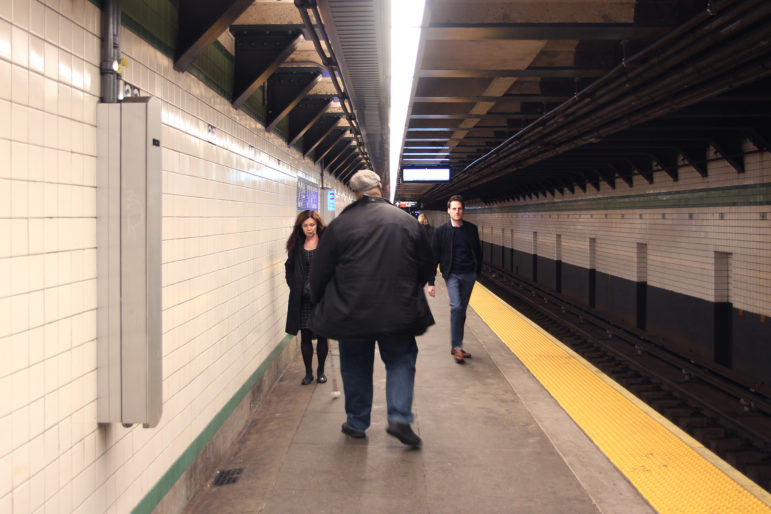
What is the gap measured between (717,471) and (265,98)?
458 cm

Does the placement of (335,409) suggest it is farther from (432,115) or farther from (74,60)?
(432,115)

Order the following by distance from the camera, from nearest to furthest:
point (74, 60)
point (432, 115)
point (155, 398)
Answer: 1. point (74, 60)
2. point (155, 398)
3. point (432, 115)

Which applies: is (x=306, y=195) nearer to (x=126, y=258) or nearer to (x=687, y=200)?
(x=687, y=200)

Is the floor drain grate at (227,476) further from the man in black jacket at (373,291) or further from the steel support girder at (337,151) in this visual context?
the steel support girder at (337,151)

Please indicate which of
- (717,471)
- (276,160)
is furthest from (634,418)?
(276,160)

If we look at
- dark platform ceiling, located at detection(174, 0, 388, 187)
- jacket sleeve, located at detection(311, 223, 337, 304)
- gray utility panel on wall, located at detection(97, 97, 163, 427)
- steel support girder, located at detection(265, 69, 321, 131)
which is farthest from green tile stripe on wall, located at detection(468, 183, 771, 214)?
gray utility panel on wall, located at detection(97, 97, 163, 427)

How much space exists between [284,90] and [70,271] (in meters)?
4.07

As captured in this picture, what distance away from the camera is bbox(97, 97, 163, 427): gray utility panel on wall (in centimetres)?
236

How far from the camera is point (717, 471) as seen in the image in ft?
12.1

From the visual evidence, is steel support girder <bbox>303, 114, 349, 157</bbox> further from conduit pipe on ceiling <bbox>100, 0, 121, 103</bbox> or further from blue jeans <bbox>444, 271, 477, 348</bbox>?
conduit pipe on ceiling <bbox>100, 0, 121, 103</bbox>

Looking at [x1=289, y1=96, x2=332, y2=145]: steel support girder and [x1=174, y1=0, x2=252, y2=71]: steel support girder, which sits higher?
[x1=289, y1=96, x2=332, y2=145]: steel support girder

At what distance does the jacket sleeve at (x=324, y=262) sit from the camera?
381 centimetres

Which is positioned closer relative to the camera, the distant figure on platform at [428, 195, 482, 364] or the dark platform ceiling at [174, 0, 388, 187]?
the dark platform ceiling at [174, 0, 388, 187]

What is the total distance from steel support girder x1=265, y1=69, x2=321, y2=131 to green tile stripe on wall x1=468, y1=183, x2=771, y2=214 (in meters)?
6.12
